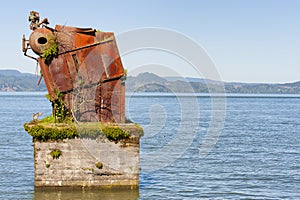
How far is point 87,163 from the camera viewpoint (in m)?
24.5

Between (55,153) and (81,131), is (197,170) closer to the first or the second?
(81,131)

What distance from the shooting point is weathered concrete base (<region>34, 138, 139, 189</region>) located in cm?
2430

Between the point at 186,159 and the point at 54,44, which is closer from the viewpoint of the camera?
the point at 54,44

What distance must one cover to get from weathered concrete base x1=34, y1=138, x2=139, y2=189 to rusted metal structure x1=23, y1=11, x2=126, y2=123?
1.87m

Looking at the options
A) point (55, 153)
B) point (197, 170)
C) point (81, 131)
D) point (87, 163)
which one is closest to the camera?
point (55, 153)

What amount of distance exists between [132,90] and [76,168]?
900cm

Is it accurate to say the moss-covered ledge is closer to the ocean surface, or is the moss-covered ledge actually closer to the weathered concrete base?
the weathered concrete base

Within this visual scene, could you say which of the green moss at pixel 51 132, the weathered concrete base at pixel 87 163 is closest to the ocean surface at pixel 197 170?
the weathered concrete base at pixel 87 163

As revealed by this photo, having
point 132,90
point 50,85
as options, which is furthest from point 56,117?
point 132,90

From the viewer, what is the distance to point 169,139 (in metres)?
57.0

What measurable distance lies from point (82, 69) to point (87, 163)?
15.4 ft

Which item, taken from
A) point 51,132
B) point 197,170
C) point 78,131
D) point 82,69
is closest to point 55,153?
point 51,132

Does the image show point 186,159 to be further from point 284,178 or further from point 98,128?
point 98,128

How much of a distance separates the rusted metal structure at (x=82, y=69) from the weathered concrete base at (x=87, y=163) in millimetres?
1868
